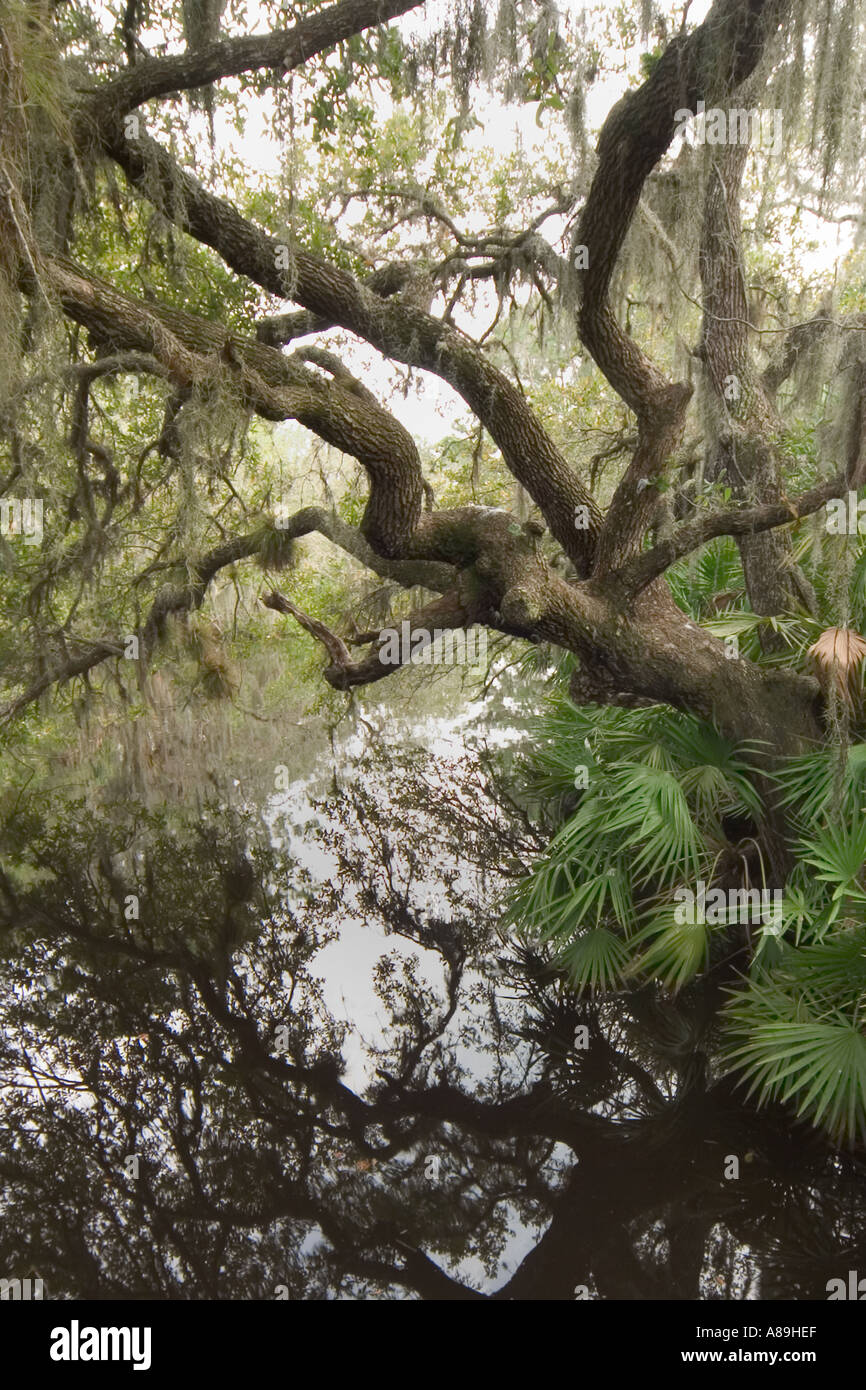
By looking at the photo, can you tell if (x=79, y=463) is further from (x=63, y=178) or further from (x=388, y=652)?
(x=388, y=652)

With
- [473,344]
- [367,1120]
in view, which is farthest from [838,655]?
[367,1120]

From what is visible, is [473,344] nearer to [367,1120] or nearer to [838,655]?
[838,655]

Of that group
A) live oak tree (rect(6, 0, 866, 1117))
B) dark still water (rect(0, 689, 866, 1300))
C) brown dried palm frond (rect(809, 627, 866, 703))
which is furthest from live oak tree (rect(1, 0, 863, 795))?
dark still water (rect(0, 689, 866, 1300))

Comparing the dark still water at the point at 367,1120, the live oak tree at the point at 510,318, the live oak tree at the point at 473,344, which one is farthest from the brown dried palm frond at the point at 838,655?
the dark still water at the point at 367,1120

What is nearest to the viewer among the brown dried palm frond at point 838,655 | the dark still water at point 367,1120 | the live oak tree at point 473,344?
the dark still water at point 367,1120

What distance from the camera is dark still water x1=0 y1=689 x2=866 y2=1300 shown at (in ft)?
11.7

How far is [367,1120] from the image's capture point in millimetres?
4570

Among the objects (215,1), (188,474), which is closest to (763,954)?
(188,474)

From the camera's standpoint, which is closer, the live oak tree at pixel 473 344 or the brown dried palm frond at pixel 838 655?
the live oak tree at pixel 473 344

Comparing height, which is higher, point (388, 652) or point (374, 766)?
point (374, 766)

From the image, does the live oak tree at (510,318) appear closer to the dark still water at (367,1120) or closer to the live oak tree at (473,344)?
the live oak tree at (473,344)

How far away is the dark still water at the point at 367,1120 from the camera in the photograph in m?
3.57

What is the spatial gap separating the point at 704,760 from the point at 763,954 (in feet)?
3.89

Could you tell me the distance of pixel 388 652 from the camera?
539cm
